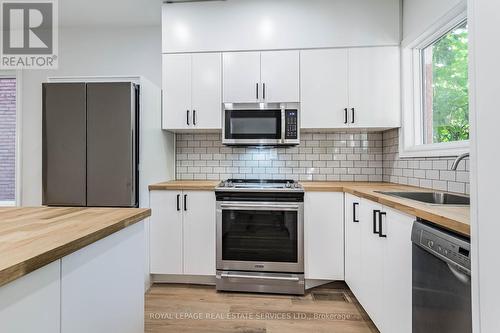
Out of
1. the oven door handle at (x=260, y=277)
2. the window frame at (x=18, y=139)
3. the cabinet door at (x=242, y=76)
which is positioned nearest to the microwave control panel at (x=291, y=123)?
the cabinet door at (x=242, y=76)

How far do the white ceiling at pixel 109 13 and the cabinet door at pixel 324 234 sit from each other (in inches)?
93.7

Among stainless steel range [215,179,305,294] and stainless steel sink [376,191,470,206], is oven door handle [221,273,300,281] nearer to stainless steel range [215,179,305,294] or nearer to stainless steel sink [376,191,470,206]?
stainless steel range [215,179,305,294]

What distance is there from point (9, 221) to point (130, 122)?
4.54 ft

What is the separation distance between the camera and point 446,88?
204 cm

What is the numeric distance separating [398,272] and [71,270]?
1.42 metres

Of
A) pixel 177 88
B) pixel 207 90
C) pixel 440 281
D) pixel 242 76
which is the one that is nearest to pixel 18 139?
pixel 177 88

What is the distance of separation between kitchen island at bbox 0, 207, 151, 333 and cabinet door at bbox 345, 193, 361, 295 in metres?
1.51

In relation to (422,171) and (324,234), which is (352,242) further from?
(422,171)

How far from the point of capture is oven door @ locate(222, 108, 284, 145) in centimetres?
255

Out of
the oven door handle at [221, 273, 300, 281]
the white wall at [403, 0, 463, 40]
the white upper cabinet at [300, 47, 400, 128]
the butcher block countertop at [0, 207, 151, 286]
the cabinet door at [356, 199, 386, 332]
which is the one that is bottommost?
the oven door handle at [221, 273, 300, 281]

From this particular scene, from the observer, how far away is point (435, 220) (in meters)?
1.07


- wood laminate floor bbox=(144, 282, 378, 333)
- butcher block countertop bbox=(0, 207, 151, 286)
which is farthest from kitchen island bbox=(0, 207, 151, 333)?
wood laminate floor bbox=(144, 282, 378, 333)

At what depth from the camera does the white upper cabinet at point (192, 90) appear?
2.63 metres

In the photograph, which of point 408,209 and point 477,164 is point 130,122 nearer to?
point 408,209
